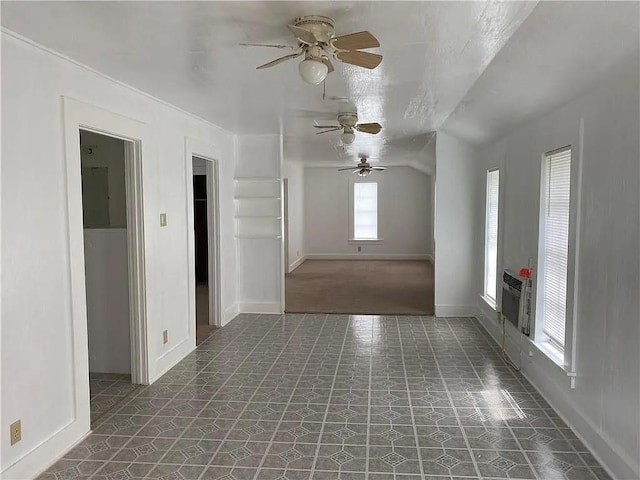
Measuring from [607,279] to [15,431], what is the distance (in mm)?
3262

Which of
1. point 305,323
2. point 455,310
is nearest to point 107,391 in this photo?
point 305,323

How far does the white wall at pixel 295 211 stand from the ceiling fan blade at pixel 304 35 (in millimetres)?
7935

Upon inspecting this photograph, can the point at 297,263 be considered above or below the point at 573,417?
above

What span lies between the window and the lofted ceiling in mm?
1009

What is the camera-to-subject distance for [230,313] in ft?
20.7

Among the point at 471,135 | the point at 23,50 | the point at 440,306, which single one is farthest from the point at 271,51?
the point at 440,306

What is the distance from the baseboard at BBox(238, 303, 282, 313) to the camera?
21.7 ft

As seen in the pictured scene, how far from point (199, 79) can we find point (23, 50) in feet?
3.83

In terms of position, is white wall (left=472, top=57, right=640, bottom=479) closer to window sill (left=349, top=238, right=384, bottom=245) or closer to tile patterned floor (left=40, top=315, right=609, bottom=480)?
tile patterned floor (left=40, top=315, right=609, bottom=480)

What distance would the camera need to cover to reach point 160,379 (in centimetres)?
417

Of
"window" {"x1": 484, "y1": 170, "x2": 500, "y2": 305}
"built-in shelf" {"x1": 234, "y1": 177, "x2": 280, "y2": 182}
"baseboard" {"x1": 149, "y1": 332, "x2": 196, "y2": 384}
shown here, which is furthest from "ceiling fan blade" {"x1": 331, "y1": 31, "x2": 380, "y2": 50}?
"built-in shelf" {"x1": 234, "y1": 177, "x2": 280, "y2": 182}

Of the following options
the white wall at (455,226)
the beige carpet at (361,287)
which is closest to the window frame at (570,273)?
the white wall at (455,226)

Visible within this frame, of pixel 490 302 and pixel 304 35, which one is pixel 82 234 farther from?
pixel 490 302

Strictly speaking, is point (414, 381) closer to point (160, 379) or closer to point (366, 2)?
point (160, 379)
